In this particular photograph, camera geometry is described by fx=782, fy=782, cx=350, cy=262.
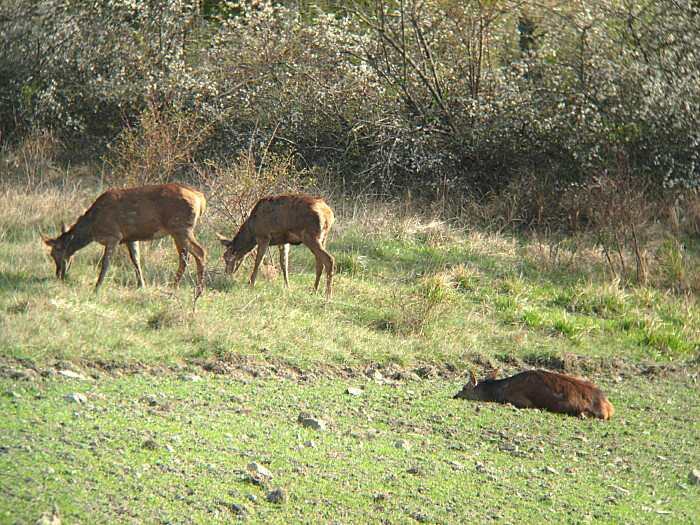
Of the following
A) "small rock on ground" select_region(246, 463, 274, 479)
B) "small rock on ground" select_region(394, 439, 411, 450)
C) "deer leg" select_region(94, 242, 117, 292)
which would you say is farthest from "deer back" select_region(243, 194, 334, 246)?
"small rock on ground" select_region(246, 463, 274, 479)

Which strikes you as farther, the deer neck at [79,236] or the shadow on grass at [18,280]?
the deer neck at [79,236]

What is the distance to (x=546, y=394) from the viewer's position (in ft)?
24.0

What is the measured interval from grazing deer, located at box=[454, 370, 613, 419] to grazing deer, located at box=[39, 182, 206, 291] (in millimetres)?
3803

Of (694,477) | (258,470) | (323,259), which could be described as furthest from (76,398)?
(323,259)

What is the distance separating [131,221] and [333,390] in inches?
148

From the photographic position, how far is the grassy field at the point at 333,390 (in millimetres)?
4680

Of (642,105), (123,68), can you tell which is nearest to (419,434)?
(642,105)

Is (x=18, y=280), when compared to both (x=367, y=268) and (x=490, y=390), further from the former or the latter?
(x=490, y=390)

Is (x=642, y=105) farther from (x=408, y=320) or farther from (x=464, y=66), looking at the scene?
(x=408, y=320)

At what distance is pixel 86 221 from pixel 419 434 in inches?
215

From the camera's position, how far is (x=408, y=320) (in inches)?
377

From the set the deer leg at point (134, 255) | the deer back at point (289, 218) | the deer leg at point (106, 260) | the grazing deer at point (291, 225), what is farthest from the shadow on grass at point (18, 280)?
the deer back at point (289, 218)

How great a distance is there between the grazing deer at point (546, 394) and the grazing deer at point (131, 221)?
380 cm

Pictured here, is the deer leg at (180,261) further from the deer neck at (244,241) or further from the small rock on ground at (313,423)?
the small rock on ground at (313,423)
